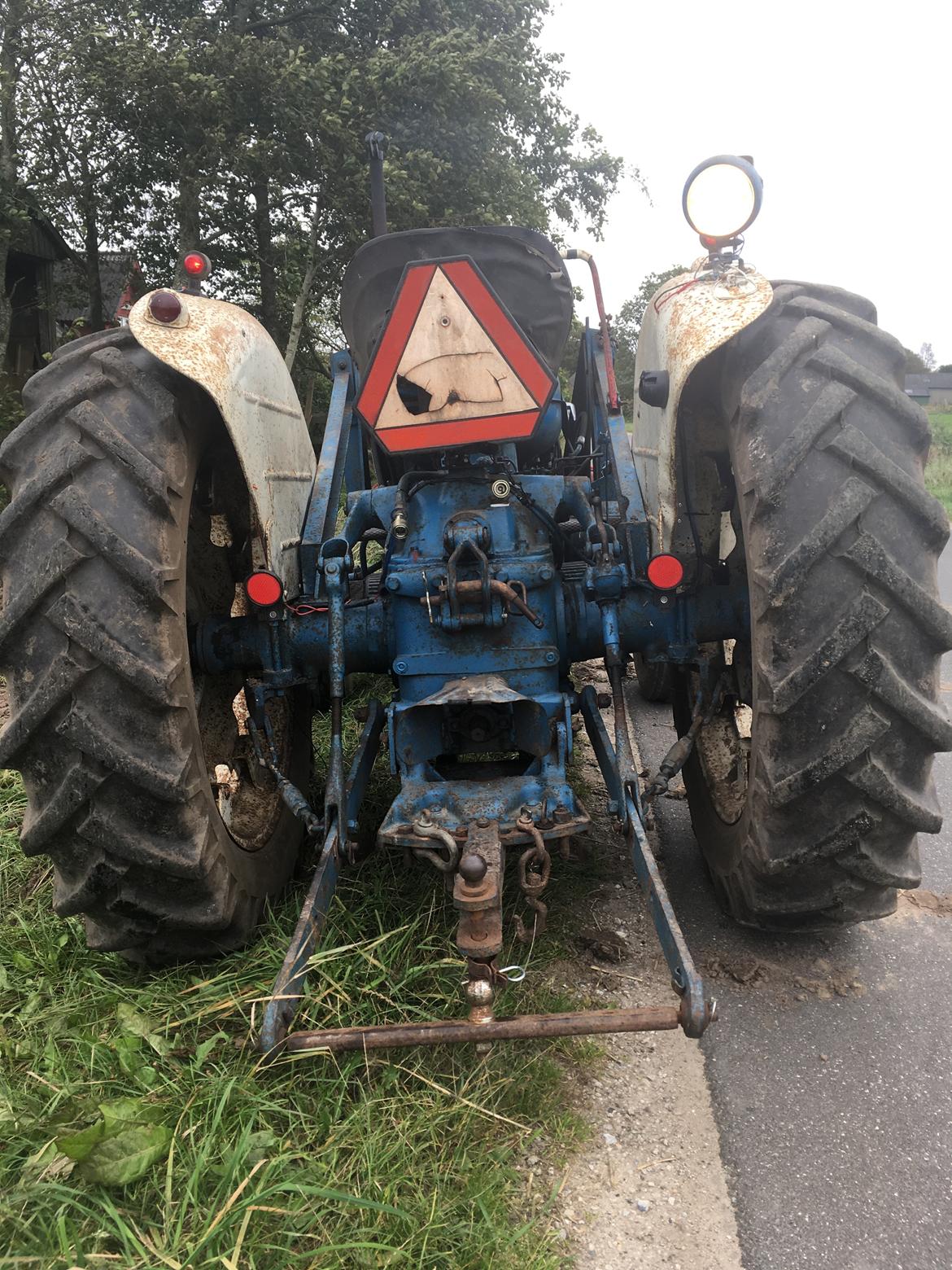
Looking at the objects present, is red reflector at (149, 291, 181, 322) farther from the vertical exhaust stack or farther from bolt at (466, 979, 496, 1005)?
bolt at (466, 979, 496, 1005)

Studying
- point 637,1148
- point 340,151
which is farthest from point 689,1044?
point 340,151

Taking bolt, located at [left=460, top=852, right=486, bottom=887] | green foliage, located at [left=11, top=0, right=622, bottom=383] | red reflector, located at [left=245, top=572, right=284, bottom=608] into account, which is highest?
green foliage, located at [left=11, top=0, right=622, bottom=383]

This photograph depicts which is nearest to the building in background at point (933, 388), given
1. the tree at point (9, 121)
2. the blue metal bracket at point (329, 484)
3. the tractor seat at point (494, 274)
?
the tree at point (9, 121)

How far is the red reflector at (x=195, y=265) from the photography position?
103 inches

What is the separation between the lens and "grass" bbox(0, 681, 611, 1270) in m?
1.48

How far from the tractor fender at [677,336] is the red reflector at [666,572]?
0.05 m

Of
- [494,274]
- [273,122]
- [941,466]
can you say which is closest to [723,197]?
[494,274]

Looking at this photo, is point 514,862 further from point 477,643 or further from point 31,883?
point 31,883

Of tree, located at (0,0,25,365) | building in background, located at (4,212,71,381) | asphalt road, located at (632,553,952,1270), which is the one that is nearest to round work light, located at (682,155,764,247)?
asphalt road, located at (632,553,952,1270)

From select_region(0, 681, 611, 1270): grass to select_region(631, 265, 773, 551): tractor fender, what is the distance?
1.28 metres

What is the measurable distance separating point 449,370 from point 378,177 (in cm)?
158

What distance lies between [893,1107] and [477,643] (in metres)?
1.41

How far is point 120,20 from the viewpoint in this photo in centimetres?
1236

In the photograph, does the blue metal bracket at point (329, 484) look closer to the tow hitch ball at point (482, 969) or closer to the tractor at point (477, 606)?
the tractor at point (477, 606)
